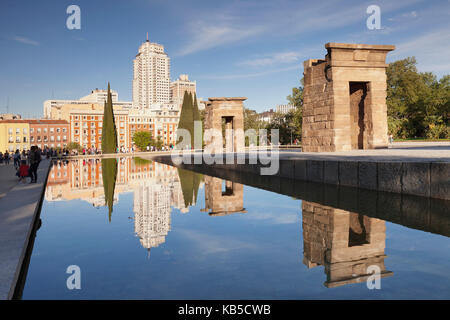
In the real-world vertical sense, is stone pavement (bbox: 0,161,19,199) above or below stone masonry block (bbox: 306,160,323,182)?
below

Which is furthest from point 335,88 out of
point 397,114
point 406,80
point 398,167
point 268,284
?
point 397,114

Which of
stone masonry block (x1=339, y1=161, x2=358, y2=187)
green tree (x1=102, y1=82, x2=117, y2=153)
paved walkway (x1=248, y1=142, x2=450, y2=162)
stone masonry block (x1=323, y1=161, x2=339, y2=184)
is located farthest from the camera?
green tree (x1=102, y1=82, x2=117, y2=153)

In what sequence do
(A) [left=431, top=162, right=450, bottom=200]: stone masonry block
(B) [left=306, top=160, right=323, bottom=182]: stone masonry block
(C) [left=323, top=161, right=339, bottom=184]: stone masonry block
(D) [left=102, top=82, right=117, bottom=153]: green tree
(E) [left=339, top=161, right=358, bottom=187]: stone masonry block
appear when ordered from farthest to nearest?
1. (D) [left=102, top=82, right=117, bottom=153]: green tree
2. (B) [left=306, top=160, right=323, bottom=182]: stone masonry block
3. (C) [left=323, top=161, right=339, bottom=184]: stone masonry block
4. (E) [left=339, top=161, right=358, bottom=187]: stone masonry block
5. (A) [left=431, top=162, right=450, bottom=200]: stone masonry block

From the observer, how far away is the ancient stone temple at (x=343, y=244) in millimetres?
3496

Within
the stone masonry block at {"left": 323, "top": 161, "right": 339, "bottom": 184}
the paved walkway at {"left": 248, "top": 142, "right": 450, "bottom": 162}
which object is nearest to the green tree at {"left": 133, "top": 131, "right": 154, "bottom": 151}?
the paved walkway at {"left": 248, "top": 142, "right": 450, "bottom": 162}

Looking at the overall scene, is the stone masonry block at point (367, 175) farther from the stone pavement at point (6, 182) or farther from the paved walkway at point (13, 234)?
the stone pavement at point (6, 182)

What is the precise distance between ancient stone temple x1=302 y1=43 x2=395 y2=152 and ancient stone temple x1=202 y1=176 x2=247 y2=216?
20.8ft

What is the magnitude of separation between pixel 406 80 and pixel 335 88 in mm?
30333

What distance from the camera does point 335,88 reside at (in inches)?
590

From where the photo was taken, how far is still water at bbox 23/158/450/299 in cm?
314

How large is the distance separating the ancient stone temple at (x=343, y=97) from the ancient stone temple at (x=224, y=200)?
20.8 feet

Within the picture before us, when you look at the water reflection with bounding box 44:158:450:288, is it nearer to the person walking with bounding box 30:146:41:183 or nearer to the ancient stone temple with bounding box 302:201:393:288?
the ancient stone temple with bounding box 302:201:393:288

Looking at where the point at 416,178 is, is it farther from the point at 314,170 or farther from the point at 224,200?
the point at 224,200
